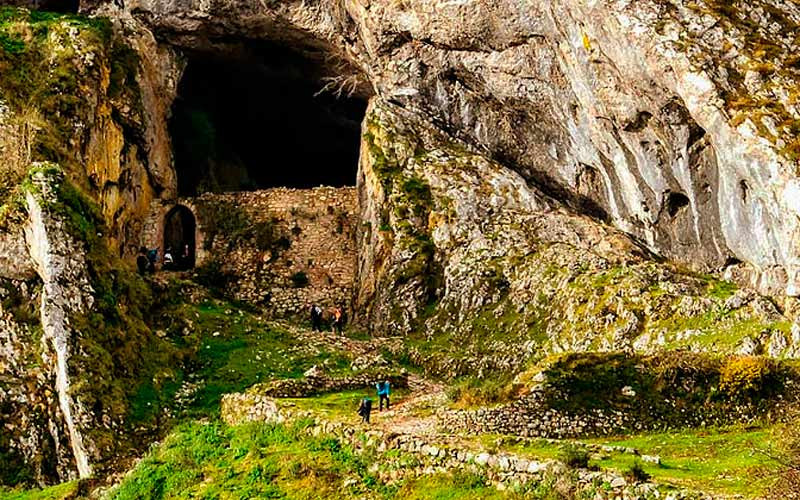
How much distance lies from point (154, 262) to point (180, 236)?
4161 millimetres

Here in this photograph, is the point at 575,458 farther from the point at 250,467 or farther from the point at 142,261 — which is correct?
the point at 142,261

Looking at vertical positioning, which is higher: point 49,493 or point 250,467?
point 250,467

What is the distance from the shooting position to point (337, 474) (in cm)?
2027

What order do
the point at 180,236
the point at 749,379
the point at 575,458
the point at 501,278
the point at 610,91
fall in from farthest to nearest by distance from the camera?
the point at 180,236
the point at 501,278
the point at 610,91
the point at 749,379
the point at 575,458

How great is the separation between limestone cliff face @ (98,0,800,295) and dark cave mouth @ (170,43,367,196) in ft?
8.78

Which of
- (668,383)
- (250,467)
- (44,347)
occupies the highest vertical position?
(44,347)

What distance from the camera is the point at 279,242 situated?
42.1 metres

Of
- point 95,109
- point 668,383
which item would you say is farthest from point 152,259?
point 668,383

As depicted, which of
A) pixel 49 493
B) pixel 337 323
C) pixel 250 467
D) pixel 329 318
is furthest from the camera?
pixel 329 318

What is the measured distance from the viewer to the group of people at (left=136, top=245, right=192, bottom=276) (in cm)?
4131

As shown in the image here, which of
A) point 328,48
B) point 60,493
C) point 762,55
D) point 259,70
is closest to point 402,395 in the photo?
point 60,493

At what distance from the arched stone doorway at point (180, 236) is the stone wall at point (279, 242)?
3.47 feet

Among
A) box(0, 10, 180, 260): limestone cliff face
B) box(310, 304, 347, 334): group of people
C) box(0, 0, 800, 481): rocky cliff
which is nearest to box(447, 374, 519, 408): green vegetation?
box(0, 0, 800, 481): rocky cliff

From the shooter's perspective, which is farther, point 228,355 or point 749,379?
point 228,355
